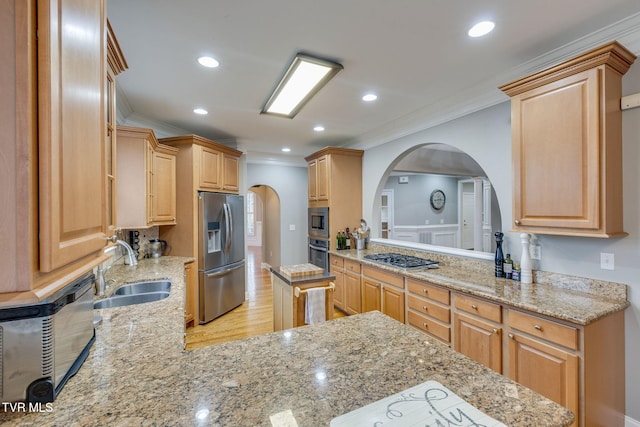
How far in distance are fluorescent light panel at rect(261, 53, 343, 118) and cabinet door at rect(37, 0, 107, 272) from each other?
1.37m

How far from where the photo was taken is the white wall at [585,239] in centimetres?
178

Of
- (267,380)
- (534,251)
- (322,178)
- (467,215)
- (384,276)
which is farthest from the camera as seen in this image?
(467,215)

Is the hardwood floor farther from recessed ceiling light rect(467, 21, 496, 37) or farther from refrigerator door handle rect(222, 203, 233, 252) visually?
recessed ceiling light rect(467, 21, 496, 37)

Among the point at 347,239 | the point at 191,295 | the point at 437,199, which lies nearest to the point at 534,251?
the point at 347,239

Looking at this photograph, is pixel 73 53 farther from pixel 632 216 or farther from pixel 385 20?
pixel 632 216

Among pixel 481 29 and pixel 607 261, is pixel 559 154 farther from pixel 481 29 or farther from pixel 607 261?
pixel 481 29

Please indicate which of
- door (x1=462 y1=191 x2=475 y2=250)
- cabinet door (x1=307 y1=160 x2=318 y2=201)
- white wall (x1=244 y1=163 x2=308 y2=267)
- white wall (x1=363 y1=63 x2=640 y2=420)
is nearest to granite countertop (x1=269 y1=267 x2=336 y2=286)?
white wall (x1=363 y1=63 x2=640 y2=420)

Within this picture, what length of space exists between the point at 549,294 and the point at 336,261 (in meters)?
2.62

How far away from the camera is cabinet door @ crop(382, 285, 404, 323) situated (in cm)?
293

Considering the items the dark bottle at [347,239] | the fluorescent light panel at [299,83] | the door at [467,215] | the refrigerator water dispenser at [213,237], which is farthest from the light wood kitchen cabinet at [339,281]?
the door at [467,215]

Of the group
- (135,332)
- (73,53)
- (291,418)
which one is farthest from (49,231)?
(135,332)

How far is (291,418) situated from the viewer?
2.50ft

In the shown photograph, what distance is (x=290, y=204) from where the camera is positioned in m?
6.09

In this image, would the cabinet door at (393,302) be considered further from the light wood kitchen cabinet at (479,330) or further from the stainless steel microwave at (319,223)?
the stainless steel microwave at (319,223)
